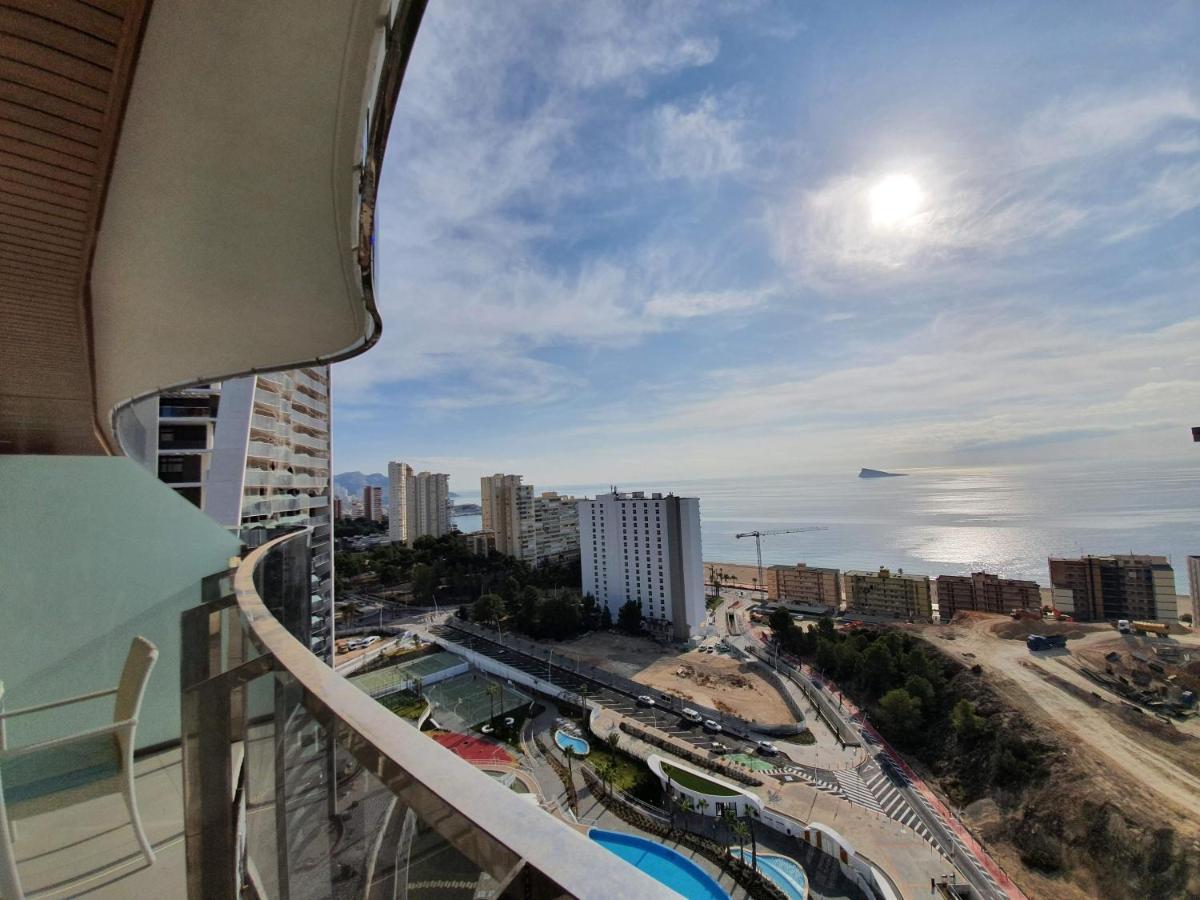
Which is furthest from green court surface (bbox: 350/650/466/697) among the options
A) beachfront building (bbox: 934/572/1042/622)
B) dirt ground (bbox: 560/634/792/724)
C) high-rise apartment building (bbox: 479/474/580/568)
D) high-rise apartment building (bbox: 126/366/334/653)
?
beachfront building (bbox: 934/572/1042/622)

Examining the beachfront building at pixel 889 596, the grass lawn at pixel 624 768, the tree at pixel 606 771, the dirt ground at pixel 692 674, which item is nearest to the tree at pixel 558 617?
the dirt ground at pixel 692 674

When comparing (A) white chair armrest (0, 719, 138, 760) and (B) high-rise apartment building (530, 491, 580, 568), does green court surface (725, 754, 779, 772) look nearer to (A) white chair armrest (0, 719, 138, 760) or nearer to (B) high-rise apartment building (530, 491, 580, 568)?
(A) white chair armrest (0, 719, 138, 760)

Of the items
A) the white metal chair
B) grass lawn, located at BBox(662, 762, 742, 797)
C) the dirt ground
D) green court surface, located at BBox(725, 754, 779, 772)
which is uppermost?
the white metal chair

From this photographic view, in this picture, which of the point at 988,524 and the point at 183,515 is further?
the point at 988,524

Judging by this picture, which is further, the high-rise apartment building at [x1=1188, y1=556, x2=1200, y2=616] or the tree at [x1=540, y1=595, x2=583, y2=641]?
the high-rise apartment building at [x1=1188, y1=556, x2=1200, y2=616]

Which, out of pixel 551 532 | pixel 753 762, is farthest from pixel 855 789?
pixel 551 532

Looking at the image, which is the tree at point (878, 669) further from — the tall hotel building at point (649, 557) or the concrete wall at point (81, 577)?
the concrete wall at point (81, 577)

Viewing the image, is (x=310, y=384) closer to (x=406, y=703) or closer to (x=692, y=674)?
(x=406, y=703)

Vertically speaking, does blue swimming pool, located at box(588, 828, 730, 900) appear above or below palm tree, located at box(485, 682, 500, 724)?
below
